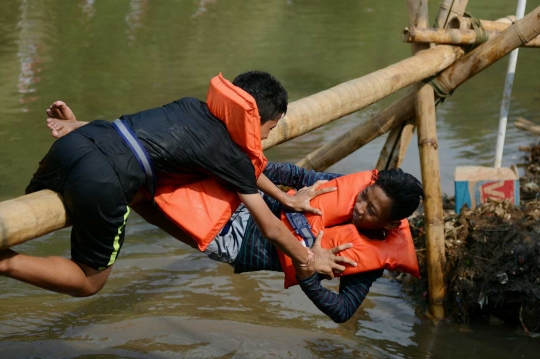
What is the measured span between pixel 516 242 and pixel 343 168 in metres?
2.83

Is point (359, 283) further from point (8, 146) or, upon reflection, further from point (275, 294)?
point (8, 146)

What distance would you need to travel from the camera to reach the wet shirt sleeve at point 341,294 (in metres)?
3.18

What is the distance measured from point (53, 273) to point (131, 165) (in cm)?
A: 49

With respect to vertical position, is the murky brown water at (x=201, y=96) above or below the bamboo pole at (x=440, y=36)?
below

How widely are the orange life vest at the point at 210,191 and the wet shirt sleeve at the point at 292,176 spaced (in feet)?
1.96

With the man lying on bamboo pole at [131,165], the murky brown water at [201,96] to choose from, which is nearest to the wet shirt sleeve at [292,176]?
the man lying on bamboo pole at [131,165]

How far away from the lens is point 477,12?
14594 millimetres

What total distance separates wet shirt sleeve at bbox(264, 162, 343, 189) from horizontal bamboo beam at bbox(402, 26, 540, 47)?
4.80 feet

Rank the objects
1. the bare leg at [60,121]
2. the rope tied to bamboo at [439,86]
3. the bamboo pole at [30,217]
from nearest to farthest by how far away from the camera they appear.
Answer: the bamboo pole at [30,217] < the bare leg at [60,121] < the rope tied to bamboo at [439,86]

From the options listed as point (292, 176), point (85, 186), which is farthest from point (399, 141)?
point (85, 186)

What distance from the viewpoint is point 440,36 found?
4.72 m

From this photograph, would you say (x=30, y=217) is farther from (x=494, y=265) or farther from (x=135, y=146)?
(x=494, y=265)

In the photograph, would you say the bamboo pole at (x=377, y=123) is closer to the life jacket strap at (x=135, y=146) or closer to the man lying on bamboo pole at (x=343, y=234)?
the man lying on bamboo pole at (x=343, y=234)

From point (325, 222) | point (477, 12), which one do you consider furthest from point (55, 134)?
point (477, 12)
